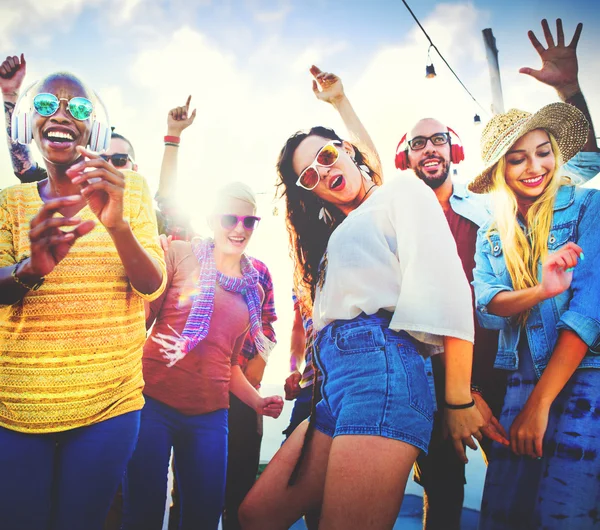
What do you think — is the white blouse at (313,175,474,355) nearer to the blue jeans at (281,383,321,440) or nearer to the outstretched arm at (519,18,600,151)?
the blue jeans at (281,383,321,440)

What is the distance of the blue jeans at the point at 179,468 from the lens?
83.2 inches

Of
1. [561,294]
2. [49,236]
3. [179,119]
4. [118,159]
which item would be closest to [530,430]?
[561,294]

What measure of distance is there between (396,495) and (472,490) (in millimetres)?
3886

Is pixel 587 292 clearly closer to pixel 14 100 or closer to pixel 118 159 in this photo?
pixel 118 159

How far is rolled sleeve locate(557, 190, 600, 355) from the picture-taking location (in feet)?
5.51

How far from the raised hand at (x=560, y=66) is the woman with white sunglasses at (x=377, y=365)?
1467 millimetres

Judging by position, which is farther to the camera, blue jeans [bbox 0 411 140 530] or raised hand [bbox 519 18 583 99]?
raised hand [bbox 519 18 583 99]

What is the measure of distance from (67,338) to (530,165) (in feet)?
7.66

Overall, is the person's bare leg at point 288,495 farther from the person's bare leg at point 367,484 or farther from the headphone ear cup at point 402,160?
the headphone ear cup at point 402,160

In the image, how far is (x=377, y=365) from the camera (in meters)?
1.37

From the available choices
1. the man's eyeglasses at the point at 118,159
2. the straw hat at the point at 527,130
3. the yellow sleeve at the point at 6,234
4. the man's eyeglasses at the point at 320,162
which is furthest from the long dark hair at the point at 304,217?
the man's eyeglasses at the point at 118,159

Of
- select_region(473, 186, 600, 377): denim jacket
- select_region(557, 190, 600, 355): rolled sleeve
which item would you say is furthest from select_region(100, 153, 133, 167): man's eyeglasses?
select_region(557, 190, 600, 355): rolled sleeve

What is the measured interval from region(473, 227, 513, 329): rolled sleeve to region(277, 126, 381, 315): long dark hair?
77 cm

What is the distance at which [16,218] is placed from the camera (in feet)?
5.19
